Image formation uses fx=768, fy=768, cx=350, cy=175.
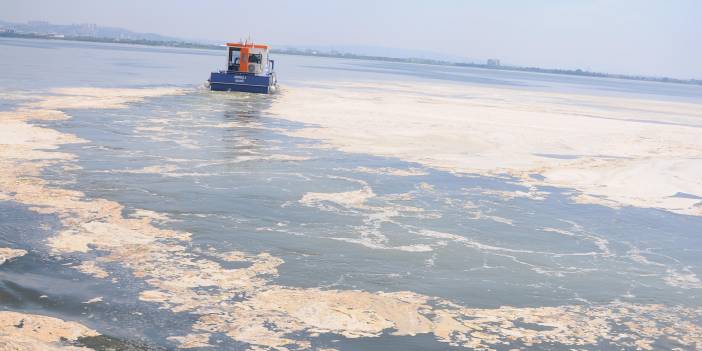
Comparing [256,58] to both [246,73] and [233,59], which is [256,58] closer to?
[233,59]

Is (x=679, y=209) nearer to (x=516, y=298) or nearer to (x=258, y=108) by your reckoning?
(x=516, y=298)

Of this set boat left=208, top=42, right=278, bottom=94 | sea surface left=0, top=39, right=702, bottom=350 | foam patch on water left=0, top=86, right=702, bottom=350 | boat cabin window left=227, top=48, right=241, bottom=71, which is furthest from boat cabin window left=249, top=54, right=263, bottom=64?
foam patch on water left=0, top=86, right=702, bottom=350

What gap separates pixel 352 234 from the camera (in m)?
10.7

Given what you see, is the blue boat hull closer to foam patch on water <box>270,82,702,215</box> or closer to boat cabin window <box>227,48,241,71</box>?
foam patch on water <box>270,82,702,215</box>

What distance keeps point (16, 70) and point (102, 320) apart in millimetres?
40884

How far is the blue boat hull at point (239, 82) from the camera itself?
1470 inches

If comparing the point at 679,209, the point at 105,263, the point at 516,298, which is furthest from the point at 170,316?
the point at 679,209

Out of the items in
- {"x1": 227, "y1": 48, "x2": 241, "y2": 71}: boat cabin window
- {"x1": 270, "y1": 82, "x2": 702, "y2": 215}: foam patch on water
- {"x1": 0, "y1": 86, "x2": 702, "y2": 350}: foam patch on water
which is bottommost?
{"x1": 0, "y1": 86, "x2": 702, "y2": 350}: foam patch on water

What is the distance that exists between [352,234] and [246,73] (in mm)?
30123

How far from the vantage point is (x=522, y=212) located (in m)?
12.9

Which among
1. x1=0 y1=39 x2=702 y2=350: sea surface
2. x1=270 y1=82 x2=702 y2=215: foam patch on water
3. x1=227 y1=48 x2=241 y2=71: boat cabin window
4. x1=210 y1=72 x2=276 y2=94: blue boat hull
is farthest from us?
x1=227 y1=48 x2=241 y2=71: boat cabin window

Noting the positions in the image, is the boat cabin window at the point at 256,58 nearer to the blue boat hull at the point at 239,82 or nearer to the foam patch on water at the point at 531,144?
the blue boat hull at the point at 239,82

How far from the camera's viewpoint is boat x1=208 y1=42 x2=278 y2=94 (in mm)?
37406

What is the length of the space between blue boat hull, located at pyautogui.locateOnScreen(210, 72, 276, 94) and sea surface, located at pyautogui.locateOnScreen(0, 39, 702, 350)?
749 inches
